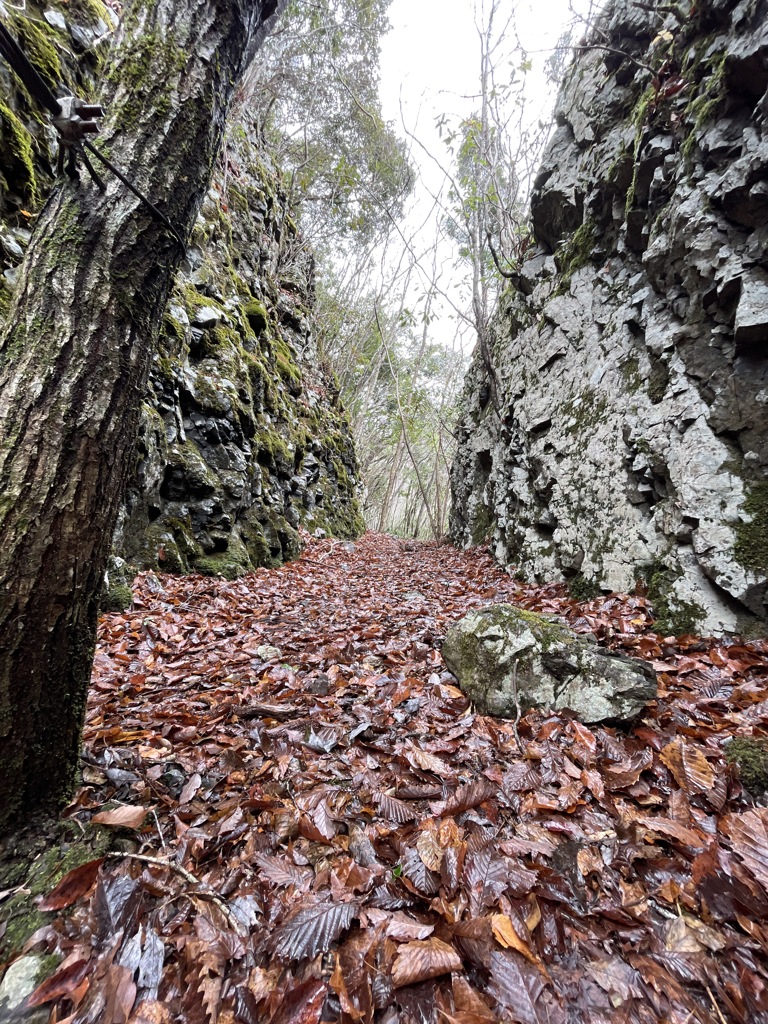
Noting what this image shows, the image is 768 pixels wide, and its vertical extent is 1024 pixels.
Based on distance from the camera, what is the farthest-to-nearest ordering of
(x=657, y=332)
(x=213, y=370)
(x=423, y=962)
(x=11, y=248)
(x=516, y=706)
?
(x=213, y=370)
(x=657, y=332)
(x=11, y=248)
(x=516, y=706)
(x=423, y=962)

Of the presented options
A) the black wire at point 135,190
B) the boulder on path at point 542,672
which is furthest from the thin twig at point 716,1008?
the black wire at point 135,190

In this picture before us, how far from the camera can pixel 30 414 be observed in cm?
147

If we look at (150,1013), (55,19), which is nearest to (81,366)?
(150,1013)

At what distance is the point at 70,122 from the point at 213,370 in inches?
232

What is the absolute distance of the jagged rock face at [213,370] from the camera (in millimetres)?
4195

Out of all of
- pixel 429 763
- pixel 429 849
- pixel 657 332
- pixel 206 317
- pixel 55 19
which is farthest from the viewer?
pixel 206 317

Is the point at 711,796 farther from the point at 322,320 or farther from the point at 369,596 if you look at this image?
the point at 322,320

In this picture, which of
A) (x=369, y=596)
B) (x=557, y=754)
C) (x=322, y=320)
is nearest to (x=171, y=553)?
(x=369, y=596)

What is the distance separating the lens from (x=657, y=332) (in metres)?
4.48

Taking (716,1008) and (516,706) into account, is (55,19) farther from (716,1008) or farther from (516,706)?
(716,1008)

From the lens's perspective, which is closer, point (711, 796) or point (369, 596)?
point (711, 796)

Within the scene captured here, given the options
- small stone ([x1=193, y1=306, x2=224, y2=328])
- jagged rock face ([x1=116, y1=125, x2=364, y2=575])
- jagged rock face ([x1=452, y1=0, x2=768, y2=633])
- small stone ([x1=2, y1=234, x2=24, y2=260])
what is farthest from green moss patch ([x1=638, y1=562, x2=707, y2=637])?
small stone ([x1=193, y1=306, x2=224, y2=328])

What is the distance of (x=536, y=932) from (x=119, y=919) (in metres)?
1.39

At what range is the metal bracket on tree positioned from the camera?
125 cm
